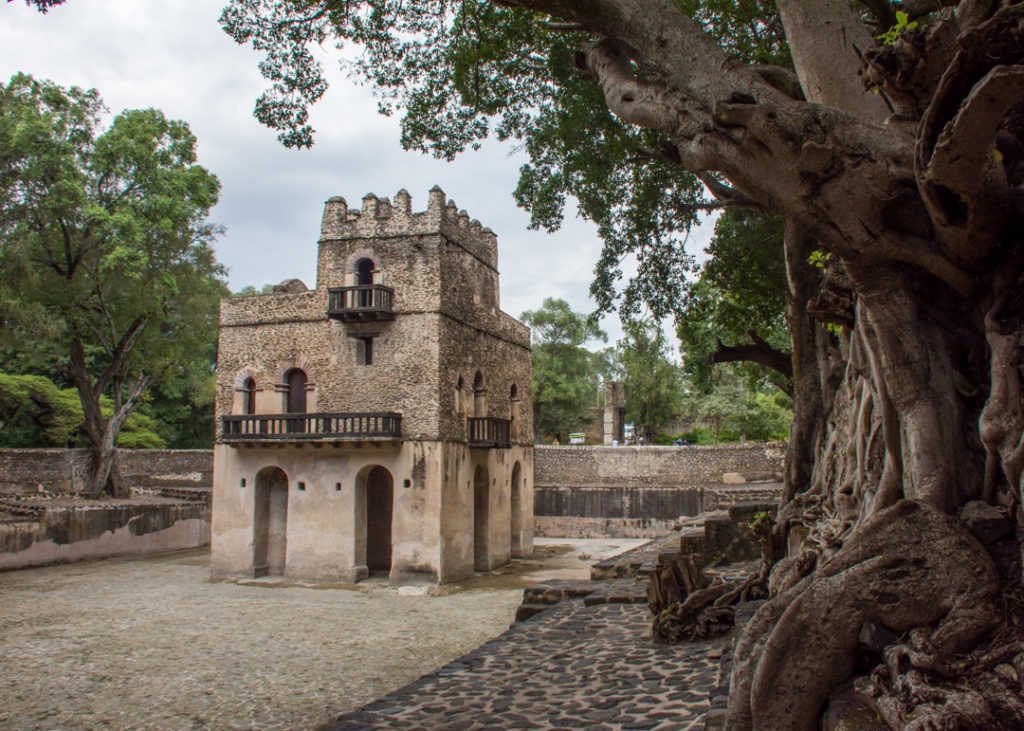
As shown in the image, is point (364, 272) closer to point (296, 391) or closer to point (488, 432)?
point (296, 391)

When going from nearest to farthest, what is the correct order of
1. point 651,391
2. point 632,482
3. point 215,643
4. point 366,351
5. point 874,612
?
point 874,612 < point 215,643 < point 366,351 < point 632,482 < point 651,391

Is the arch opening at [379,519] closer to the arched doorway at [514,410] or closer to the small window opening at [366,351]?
the small window opening at [366,351]

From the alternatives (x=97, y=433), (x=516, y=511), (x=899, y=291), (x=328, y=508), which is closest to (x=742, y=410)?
(x=516, y=511)

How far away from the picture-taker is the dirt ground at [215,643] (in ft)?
31.2

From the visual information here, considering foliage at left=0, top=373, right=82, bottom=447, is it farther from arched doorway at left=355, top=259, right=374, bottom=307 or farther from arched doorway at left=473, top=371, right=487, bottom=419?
arched doorway at left=473, top=371, right=487, bottom=419

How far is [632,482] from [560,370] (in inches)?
632

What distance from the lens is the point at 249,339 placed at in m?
22.2

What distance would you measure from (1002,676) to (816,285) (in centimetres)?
584

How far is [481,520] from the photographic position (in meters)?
22.6

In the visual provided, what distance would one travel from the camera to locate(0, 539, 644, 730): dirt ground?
374 inches

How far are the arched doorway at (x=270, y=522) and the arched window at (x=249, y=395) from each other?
76.8 inches

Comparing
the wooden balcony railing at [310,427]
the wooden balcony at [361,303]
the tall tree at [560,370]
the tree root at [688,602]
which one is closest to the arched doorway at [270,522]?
the wooden balcony railing at [310,427]

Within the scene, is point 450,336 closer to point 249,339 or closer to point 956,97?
point 249,339

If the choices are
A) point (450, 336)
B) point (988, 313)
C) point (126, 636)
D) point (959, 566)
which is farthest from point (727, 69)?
point (450, 336)
